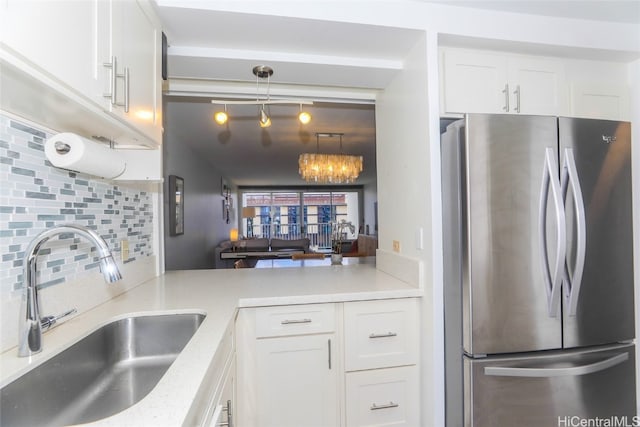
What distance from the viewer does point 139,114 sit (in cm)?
111

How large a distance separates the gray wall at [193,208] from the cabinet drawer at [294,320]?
2.25 meters

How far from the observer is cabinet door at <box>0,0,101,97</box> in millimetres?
582

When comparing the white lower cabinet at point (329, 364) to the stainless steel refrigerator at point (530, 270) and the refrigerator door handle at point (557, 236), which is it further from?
the refrigerator door handle at point (557, 236)

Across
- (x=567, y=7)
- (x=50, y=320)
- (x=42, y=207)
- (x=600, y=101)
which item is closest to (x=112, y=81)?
(x=42, y=207)

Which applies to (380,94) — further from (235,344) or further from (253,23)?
(235,344)

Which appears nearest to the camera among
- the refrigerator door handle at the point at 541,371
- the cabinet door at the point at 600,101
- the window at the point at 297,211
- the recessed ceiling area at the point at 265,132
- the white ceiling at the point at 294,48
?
the refrigerator door handle at the point at 541,371

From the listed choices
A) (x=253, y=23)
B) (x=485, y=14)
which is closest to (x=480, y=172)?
(x=485, y=14)

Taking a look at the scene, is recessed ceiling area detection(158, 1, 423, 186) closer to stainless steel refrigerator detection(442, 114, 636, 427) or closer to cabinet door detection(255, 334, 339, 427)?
stainless steel refrigerator detection(442, 114, 636, 427)

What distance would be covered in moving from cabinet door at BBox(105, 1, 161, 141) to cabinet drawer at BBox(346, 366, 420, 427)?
57.4 inches

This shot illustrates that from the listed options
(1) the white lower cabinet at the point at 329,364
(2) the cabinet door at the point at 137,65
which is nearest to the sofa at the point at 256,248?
(1) the white lower cabinet at the point at 329,364

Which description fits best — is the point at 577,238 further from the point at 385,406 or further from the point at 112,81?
the point at 112,81

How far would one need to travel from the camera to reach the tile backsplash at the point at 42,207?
868 millimetres

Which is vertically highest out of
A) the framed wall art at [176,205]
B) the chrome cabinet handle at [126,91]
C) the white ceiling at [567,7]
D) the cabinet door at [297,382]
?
the white ceiling at [567,7]

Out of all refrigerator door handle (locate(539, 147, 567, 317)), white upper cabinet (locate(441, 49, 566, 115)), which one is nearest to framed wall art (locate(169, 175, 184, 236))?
white upper cabinet (locate(441, 49, 566, 115))
